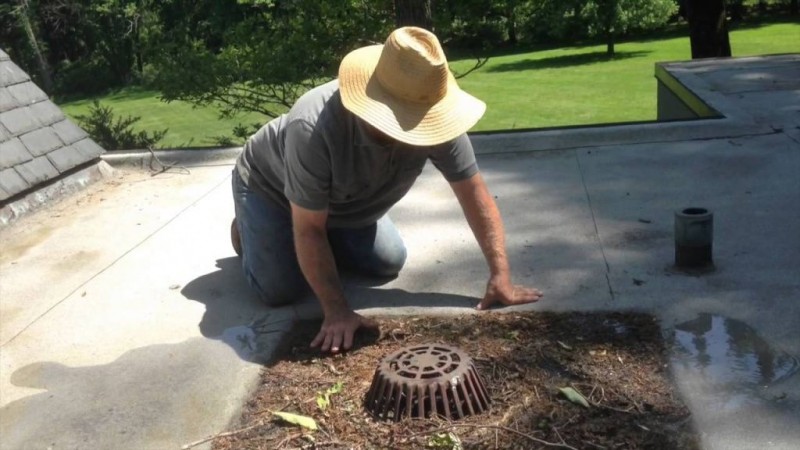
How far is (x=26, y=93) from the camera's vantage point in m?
6.47

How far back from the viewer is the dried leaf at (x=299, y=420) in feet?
9.60

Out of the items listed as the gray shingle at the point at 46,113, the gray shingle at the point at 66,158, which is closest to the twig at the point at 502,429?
the gray shingle at the point at 66,158

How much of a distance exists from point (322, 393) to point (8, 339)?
1.62 metres

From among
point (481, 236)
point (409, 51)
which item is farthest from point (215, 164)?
point (409, 51)

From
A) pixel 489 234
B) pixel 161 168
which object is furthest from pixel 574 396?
pixel 161 168

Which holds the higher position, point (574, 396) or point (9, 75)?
point (9, 75)

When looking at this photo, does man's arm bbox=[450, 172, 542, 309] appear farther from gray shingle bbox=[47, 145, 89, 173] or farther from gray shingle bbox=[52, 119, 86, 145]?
gray shingle bbox=[52, 119, 86, 145]

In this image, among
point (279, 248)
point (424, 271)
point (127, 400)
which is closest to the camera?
point (127, 400)

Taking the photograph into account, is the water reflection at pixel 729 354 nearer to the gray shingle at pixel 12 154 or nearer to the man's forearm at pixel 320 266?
the man's forearm at pixel 320 266

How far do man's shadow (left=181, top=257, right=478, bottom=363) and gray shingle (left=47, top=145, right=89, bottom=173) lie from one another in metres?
2.27

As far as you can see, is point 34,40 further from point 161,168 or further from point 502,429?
point 502,429

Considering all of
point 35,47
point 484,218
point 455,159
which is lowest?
point 35,47

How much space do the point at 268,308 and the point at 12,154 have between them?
2.76m

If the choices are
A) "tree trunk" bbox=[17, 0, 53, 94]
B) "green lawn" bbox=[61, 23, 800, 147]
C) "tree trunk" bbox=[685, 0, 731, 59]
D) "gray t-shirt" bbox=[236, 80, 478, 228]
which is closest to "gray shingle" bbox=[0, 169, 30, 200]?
"gray t-shirt" bbox=[236, 80, 478, 228]
